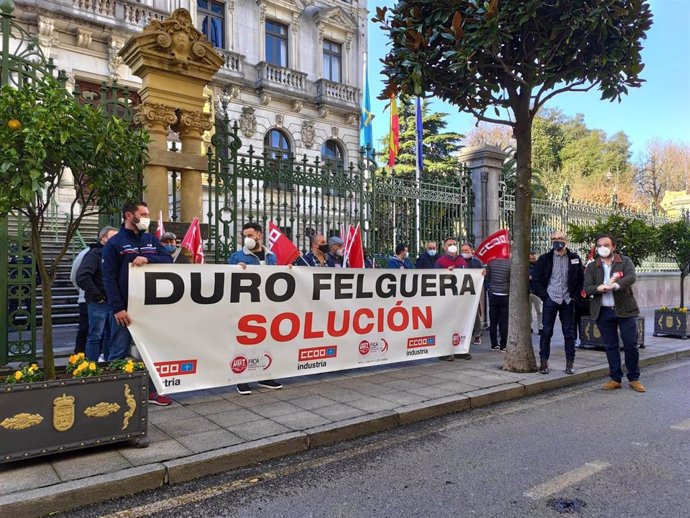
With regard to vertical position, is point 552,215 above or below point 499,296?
above

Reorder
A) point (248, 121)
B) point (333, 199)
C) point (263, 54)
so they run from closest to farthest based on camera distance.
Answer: point (333, 199) < point (248, 121) < point (263, 54)

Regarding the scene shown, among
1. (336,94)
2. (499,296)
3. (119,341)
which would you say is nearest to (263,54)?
(336,94)

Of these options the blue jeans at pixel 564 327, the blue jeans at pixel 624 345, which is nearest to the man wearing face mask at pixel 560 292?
the blue jeans at pixel 564 327

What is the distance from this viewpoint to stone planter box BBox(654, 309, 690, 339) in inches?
428

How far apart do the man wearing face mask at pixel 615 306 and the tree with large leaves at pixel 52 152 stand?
5.87m

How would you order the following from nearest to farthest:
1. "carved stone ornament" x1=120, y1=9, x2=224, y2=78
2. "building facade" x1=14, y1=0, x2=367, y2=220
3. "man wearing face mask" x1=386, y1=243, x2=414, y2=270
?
1. "carved stone ornament" x1=120, y1=9, x2=224, y2=78
2. "man wearing face mask" x1=386, y1=243, x2=414, y2=270
3. "building facade" x1=14, y1=0, x2=367, y2=220

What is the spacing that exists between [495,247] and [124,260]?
246 inches

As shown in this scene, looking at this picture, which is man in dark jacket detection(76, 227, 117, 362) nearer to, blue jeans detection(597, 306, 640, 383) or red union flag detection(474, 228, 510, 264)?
red union flag detection(474, 228, 510, 264)

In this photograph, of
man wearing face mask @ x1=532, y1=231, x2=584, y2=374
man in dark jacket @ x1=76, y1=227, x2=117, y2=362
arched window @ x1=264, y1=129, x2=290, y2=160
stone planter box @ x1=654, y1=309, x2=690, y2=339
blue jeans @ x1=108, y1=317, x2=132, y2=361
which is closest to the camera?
blue jeans @ x1=108, y1=317, x2=132, y2=361

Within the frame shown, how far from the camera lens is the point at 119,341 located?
547cm

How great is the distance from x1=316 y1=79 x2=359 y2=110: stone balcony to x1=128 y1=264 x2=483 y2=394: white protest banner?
1917cm

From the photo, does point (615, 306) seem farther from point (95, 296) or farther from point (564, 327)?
point (95, 296)

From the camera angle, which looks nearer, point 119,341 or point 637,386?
point 119,341

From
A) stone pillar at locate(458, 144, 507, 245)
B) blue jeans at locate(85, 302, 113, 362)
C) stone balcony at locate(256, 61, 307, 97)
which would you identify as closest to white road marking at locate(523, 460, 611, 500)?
blue jeans at locate(85, 302, 113, 362)
